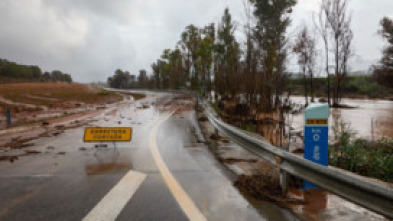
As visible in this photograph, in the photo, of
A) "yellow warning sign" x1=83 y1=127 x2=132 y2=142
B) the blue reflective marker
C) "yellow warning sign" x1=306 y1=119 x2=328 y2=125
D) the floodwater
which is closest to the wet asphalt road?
"yellow warning sign" x1=83 y1=127 x2=132 y2=142

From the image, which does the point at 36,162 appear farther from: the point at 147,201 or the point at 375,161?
the point at 375,161

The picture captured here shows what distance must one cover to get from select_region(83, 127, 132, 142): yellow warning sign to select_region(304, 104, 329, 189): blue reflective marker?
4727 mm

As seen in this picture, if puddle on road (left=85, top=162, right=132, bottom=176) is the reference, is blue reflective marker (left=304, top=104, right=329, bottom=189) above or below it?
above

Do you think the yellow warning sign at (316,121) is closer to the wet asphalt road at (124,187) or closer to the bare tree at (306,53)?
the wet asphalt road at (124,187)

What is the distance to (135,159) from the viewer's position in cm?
567

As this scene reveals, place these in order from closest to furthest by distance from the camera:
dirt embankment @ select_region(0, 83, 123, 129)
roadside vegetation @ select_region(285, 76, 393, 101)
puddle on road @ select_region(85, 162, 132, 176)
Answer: puddle on road @ select_region(85, 162, 132, 176), dirt embankment @ select_region(0, 83, 123, 129), roadside vegetation @ select_region(285, 76, 393, 101)

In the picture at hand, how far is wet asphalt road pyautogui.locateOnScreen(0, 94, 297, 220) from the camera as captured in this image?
3092 millimetres

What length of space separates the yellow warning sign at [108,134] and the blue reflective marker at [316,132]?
4.73 meters

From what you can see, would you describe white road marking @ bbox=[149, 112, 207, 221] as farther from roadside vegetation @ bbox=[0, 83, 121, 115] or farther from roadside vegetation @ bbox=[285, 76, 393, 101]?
roadside vegetation @ bbox=[285, 76, 393, 101]

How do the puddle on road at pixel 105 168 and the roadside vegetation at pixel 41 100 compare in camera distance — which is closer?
the puddle on road at pixel 105 168

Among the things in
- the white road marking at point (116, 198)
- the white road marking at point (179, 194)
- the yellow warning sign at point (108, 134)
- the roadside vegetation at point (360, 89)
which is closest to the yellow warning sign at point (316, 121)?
the white road marking at point (179, 194)

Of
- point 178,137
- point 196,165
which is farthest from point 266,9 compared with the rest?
point 196,165

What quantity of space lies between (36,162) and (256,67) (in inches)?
334

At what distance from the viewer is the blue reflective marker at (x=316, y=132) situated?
11.8 ft
